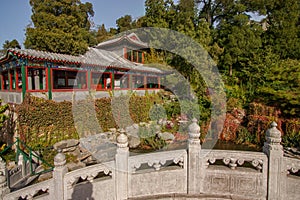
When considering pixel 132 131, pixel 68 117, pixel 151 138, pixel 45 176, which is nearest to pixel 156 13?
pixel 132 131

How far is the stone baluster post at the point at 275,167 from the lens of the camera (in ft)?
9.80

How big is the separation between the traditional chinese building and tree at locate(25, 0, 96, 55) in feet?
2.98

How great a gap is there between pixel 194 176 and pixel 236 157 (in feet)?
2.39

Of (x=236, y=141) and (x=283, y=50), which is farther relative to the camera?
(x=283, y=50)

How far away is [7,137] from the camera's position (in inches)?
292

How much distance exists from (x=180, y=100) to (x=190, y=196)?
932 centimetres

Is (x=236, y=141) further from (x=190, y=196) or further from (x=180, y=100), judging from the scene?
(x=190, y=196)

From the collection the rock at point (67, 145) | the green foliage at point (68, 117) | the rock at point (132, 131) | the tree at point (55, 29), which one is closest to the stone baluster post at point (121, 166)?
the rock at point (67, 145)

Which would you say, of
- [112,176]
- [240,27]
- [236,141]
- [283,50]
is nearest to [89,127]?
[112,176]

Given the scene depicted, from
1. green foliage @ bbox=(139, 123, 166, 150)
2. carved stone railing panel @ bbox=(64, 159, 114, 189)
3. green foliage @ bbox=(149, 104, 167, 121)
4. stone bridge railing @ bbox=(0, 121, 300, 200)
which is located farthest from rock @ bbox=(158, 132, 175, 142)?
carved stone railing panel @ bbox=(64, 159, 114, 189)

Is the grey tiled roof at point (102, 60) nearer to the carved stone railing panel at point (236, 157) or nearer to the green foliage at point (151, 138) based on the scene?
the green foliage at point (151, 138)

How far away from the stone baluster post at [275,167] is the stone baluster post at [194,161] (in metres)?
1.04

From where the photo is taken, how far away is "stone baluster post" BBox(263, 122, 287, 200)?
299 cm

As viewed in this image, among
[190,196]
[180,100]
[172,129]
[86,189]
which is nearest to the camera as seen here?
[86,189]
